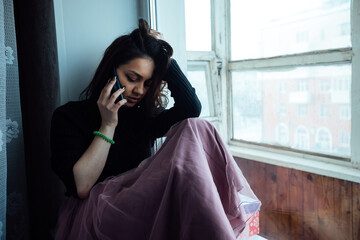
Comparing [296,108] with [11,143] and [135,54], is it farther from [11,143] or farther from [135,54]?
[11,143]

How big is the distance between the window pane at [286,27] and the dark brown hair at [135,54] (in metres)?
1.05

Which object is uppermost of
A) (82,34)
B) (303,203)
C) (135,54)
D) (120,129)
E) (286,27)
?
(286,27)

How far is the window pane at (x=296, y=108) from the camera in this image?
5.06ft

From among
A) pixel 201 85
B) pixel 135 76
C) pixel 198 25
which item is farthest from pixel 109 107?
pixel 198 25

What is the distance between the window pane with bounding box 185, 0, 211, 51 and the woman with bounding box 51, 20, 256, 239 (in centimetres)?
97

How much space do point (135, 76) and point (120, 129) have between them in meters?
0.23

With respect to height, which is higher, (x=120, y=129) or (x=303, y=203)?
(x=120, y=129)

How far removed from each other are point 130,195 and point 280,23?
1619 millimetres

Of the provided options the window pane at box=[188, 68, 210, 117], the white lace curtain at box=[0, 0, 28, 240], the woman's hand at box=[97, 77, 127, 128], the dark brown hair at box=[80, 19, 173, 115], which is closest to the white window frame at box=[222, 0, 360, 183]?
the window pane at box=[188, 68, 210, 117]

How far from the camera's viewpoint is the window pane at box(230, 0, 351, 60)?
154 centimetres

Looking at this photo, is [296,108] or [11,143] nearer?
[11,143]

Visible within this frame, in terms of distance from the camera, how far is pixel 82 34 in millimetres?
1140

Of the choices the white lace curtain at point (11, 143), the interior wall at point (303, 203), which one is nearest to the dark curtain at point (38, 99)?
the white lace curtain at point (11, 143)

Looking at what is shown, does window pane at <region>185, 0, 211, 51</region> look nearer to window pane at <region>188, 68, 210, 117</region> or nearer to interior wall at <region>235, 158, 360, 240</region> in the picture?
window pane at <region>188, 68, 210, 117</region>
